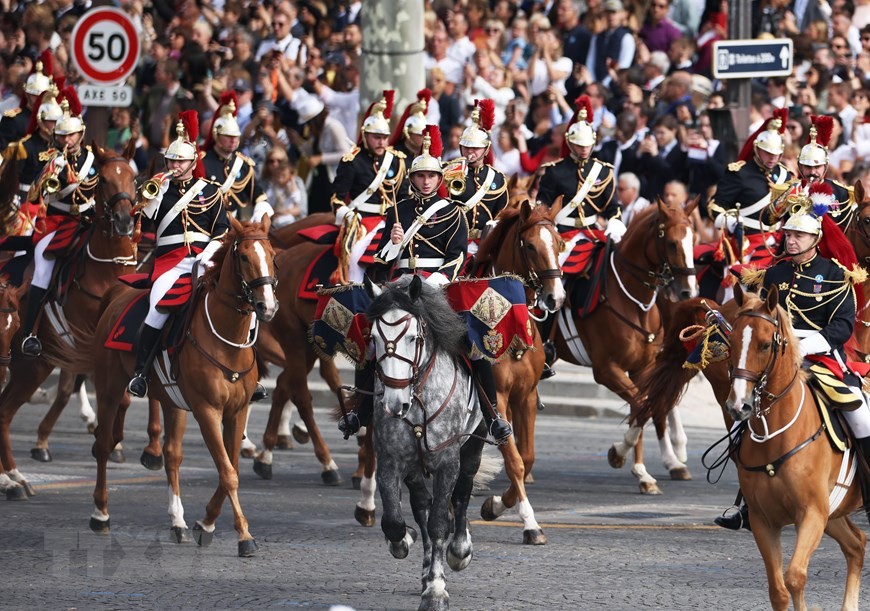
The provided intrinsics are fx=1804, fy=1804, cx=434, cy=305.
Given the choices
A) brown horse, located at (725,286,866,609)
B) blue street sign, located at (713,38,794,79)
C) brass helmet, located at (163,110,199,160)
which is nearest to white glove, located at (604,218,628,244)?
blue street sign, located at (713,38,794,79)

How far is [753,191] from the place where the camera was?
17.5 meters

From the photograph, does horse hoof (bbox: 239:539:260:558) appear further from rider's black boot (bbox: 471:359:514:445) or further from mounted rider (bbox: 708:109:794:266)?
mounted rider (bbox: 708:109:794:266)

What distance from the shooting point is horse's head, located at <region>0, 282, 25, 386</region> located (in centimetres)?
1638

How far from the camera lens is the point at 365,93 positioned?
20281 millimetres

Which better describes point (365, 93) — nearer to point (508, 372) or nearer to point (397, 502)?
point (508, 372)

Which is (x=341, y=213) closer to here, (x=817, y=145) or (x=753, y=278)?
(x=817, y=145)

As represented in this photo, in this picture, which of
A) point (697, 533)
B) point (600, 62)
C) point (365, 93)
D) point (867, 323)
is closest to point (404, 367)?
point (697, 533)

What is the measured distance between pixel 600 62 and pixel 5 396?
1149 cm

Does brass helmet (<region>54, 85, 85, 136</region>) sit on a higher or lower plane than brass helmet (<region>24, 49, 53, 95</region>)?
lower

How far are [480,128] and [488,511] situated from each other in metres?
4.01

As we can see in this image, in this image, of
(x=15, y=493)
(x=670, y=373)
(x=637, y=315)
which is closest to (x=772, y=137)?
(x=637, y=315)

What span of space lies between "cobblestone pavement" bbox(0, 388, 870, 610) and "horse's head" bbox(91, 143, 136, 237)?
2.27 metres

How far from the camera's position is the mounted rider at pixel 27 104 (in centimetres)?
1814

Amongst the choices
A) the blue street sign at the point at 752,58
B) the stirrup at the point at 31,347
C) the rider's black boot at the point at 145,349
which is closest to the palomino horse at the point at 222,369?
the rider's black boot at the point at 145,349
